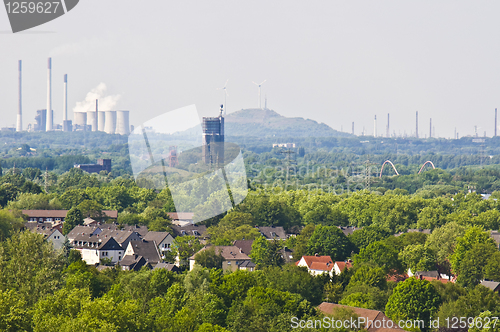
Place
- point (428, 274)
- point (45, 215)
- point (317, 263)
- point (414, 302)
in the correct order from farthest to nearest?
1. point (45, 215)
2. point (317, 263)
3. point (428, 274)
4. point (414, 302)

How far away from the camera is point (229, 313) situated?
2553cm

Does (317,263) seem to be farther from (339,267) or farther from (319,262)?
(339,267)

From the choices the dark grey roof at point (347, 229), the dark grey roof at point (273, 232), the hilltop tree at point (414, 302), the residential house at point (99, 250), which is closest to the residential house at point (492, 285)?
the hilltop tree at point (414, 302)

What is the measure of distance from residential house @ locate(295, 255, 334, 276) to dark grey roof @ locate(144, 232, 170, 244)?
9.84m

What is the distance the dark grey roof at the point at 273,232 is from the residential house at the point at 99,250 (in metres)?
10.9

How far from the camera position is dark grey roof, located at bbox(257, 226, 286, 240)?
48969mm

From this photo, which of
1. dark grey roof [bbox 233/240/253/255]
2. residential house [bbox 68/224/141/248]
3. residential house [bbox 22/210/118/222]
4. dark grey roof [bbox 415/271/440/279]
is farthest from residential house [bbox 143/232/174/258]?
dark grey roof [bbox 415/271/440/279]

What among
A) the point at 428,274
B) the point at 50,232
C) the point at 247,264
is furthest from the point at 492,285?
the point at 50,232

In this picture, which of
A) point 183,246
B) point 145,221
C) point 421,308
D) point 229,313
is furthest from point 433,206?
point 229,313

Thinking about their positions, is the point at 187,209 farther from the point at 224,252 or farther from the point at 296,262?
the point at 296,262

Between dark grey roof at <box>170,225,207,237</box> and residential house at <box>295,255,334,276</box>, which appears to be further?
dark grey roof at <box>170,225,207,237</box>

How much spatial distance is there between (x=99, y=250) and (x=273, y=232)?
13124mm

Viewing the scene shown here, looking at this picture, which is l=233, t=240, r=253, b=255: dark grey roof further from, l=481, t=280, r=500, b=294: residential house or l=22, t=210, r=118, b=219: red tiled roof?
l=22, t=210, r=118, b=219: red tiled roof

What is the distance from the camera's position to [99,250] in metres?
41.5
